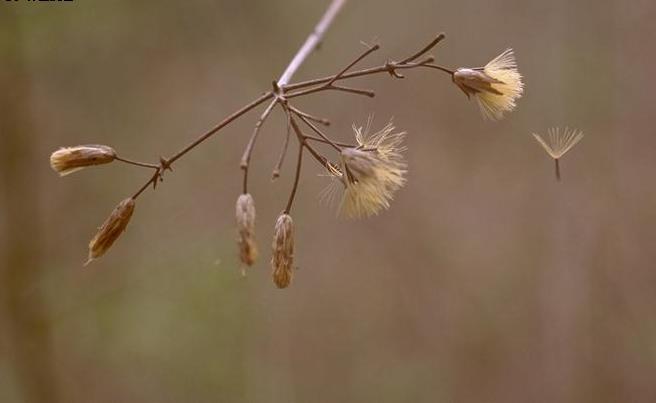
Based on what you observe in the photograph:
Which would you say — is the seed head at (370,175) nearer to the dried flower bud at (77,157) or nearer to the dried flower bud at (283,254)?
the dried flower bud at (283,254)

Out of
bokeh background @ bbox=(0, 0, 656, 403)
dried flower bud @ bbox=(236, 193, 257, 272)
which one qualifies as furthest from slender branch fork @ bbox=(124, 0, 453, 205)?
bokeh background @ bbox=(0, 0, 656, 403)

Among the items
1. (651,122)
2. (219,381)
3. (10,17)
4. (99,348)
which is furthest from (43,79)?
(651,122)

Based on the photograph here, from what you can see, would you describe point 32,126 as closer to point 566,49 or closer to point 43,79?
point 43,79

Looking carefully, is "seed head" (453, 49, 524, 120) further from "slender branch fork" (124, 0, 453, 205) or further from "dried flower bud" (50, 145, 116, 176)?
"dried flower bud" (50, 145, 116, 176)

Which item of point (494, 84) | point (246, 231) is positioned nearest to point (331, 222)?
point (494, 84)

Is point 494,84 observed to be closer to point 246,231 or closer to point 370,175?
point 370,175

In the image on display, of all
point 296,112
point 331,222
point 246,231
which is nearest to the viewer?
point 246,231

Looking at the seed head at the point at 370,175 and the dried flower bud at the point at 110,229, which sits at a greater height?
the seed head at the point at 370,175

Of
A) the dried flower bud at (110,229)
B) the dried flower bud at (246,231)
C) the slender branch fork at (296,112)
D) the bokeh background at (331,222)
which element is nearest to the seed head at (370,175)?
the slender branch fork at (296,112)
